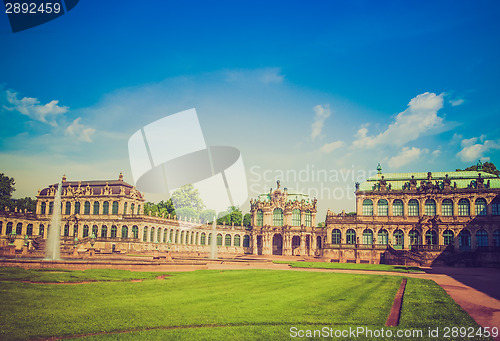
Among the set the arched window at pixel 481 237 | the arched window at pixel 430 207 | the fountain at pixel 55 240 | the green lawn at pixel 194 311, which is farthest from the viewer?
the arched window at pixel 430 207

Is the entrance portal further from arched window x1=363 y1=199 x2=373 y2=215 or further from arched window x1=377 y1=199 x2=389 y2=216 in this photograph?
arched window x1=377 y1=199 x2=389 y2=216

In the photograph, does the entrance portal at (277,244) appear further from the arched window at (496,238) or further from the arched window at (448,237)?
the arched window at (496,238)

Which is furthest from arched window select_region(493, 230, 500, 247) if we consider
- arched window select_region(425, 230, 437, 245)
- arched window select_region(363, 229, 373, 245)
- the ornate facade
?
the ornate facade

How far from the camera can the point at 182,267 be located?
140 ft

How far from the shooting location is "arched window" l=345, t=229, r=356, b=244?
85.0 m

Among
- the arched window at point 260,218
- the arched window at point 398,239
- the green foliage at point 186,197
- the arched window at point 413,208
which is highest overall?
the green foliage at point 186,197

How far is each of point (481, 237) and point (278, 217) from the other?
45218mm

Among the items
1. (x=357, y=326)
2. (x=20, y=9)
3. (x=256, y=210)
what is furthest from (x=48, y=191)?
(x=357, y=326)

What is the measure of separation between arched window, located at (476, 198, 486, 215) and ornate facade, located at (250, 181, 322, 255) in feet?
119

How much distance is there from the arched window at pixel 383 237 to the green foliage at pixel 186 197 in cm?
8948

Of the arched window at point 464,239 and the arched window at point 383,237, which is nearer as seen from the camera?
the arched window at point 464,239

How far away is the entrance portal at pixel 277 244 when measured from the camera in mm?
103500

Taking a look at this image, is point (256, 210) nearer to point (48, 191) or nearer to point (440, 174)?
point (440, 174)

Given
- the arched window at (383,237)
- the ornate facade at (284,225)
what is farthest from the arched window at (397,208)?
the ornate facade at (284,225)
